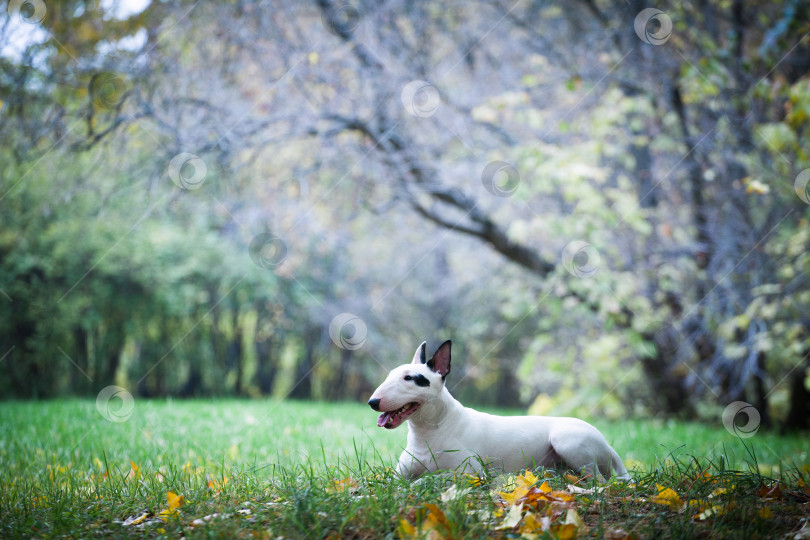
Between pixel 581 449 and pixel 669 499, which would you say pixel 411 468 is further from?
pixel 669 499

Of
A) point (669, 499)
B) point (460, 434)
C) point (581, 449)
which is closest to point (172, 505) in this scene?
point (460, 434)

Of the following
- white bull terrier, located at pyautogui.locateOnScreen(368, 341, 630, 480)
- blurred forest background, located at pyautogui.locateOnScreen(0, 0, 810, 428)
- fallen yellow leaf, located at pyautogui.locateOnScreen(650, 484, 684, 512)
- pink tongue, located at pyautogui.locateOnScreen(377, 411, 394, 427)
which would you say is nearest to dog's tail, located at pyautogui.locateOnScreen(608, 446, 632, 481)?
white bull terrier, located at pyautogui.locateOnScreen(368, 341, 630, 480)

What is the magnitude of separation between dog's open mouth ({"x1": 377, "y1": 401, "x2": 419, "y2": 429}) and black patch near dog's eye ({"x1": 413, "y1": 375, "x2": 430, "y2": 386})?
113 millimetres

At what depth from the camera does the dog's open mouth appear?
3414mm

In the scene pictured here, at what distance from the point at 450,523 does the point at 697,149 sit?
7469mm

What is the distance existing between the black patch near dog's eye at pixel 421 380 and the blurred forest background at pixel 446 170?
4230mm

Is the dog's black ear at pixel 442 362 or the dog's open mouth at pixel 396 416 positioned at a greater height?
the dog's black ear at pixel 442 362

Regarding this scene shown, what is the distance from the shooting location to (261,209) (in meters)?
9.59

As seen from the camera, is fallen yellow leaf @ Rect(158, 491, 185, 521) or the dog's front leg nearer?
fallen yellow leaf @ Rect(158, 491, 185, 521)

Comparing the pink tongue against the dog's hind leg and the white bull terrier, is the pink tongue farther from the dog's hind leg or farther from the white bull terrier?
the dog's hind leg

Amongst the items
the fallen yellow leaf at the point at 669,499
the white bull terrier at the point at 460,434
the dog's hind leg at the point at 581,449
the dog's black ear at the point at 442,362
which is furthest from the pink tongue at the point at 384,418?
the fallen yellow leaf at the point at 669,499

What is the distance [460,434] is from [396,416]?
1.27 feet

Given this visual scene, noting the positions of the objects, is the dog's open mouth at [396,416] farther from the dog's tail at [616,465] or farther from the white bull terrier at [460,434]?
the dog's tail at [616,465]

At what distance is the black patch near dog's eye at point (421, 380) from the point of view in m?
3.44
